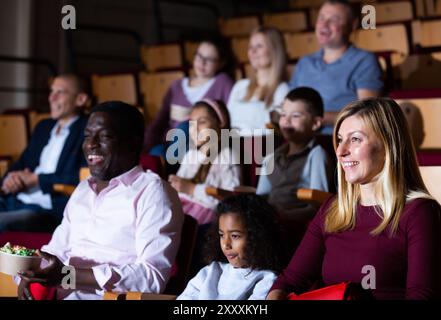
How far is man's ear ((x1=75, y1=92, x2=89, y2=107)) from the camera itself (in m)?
1.95

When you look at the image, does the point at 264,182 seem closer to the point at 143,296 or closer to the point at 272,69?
the point at 272,69

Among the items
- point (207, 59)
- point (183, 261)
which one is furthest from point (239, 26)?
point (183, 261)

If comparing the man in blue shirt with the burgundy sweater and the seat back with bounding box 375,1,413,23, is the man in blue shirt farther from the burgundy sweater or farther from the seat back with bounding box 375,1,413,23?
the seat back with bounding box 375,1,413,23

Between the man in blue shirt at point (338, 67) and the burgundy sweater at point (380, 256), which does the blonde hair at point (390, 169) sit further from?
the man in blue shirt at point (338, 67)

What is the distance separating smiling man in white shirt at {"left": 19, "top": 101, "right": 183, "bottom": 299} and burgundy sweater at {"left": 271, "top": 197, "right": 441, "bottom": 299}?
196 mm

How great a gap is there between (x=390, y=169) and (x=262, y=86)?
1.03 metres

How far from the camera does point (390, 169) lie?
1.04 metres

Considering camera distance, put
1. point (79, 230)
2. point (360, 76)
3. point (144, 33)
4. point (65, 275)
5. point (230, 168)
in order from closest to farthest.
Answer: point (65, 275) < point (79, 230) < point (230, 168) < point (360, 76) < point (144, 33)

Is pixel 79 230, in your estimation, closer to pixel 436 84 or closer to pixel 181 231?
pixel 181 231

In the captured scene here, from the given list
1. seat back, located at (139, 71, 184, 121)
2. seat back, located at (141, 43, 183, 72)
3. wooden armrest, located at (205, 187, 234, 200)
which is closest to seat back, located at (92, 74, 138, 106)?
seat back, located at (139, 71, 184, 121)
